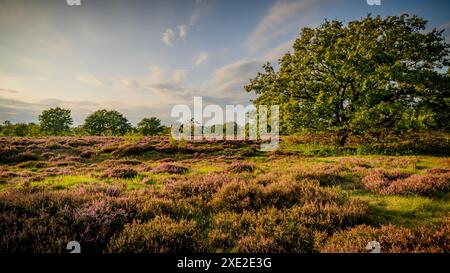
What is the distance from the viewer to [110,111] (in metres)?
86.6

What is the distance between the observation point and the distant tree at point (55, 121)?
242 feet

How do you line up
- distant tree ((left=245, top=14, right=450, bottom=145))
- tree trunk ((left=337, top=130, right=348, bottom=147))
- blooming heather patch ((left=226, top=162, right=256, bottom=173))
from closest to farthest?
blooming heather patch ((left=226, top=162, right=256, bottom=173)), distant tree ((left=245, top=14, right=450, bottom=145)), tree trunk ((left=337, top=130, right=348, bottom=147))

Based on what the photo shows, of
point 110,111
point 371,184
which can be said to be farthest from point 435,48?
point 110,111

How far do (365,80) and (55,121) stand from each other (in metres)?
90.3

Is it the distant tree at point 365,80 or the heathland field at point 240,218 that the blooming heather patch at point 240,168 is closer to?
the heathland field at point 240,218

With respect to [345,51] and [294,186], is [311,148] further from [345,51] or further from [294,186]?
[294,186]

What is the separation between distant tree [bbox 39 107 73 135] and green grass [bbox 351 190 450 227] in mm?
89516

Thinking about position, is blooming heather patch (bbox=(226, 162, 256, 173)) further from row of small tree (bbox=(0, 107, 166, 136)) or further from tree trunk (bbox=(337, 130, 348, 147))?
row of small tree (bbox=(0, 107, 166, 136))

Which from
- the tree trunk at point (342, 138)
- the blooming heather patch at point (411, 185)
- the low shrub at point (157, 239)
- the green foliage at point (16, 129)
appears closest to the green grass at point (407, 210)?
the blooming heather patch at point (411, 185)

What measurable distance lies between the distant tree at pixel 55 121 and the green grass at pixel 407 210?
3524 inches

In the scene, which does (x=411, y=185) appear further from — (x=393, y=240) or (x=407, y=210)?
(x=393, y=240)

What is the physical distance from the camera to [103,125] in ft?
258

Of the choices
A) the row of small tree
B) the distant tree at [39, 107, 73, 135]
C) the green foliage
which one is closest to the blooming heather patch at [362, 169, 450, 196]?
the row of small tree

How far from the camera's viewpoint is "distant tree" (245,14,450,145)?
1473 centimetres
